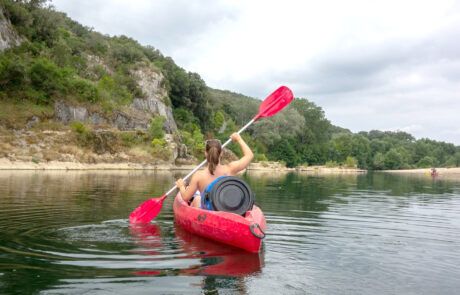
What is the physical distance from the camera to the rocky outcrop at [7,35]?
4253cm

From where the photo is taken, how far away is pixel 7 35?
43.6 m

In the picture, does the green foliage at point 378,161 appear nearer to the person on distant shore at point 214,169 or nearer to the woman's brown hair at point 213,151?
the person on distant shore at point 214,169

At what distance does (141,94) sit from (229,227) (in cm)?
Result: 5308

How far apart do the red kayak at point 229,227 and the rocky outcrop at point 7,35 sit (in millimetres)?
41338

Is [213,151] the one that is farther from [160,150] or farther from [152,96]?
[152,96]

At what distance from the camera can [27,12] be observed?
157 ft

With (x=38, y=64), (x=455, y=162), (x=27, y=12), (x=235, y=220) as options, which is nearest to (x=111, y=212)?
(x=235, y=220)

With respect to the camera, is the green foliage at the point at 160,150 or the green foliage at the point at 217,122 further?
the green foliage at the point at 217,122

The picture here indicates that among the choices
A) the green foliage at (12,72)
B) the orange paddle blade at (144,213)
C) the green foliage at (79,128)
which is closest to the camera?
the orange paddle blade at (144,213)

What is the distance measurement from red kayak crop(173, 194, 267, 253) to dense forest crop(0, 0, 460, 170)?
37487 mm

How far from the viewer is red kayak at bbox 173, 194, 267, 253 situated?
6.39 m

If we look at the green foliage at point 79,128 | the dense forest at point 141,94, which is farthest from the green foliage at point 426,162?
the green foliage at point 79,128

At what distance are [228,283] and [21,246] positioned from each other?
341cm

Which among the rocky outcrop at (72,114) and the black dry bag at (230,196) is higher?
the rocky outcrop at (72,114)
